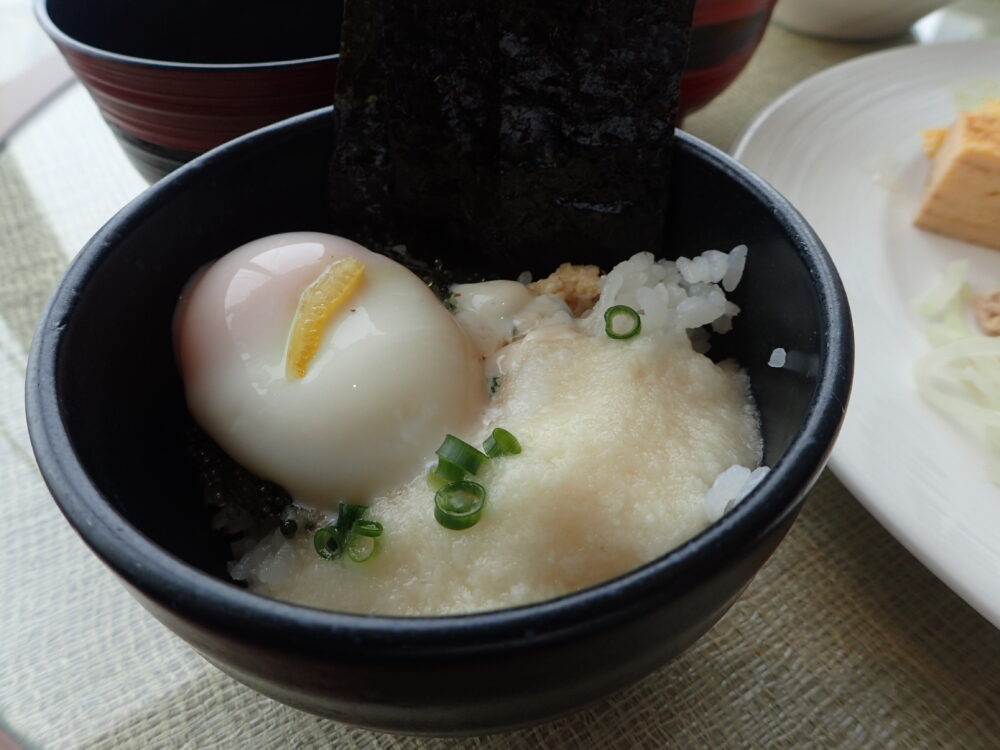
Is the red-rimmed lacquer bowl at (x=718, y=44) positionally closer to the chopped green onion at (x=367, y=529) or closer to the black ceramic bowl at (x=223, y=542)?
the black ceramic bowl at (x=223, y=542)

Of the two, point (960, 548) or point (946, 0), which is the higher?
point (946, 0)

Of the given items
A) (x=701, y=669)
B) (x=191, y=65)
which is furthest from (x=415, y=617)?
(x=191, y=65)

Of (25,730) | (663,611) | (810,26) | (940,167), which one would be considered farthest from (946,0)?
(25,730)

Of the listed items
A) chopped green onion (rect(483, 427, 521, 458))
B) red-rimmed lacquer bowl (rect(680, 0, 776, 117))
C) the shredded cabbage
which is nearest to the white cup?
red-rimmed lacquer bowl (rect(680, 0, 776, 117))

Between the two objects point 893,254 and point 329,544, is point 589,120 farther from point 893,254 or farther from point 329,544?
point 893,254

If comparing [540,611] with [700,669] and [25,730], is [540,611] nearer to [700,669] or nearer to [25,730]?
[700,669]

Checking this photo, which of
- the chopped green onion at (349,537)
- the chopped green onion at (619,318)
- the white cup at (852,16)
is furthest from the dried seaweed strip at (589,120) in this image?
the white cup at (852,16)
